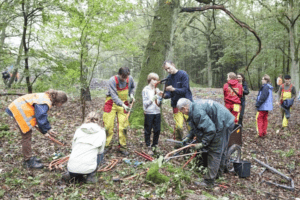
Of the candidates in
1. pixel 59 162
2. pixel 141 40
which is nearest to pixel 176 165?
pixel 59 162

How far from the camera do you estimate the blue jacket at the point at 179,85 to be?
487 centimetres

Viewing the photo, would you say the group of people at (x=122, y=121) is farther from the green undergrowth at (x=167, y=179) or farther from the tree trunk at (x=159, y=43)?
the tree trunk at (x=159, y=43)

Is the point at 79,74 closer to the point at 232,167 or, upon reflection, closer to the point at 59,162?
the point at 59,162

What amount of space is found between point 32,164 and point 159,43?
473cm

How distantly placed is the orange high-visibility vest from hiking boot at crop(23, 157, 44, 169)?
64 centimetres

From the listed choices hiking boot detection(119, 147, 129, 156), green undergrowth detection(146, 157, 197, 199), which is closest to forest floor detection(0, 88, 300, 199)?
green undergrowth detection(146, 157, 197, 199)

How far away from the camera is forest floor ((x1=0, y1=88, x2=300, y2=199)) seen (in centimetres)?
341

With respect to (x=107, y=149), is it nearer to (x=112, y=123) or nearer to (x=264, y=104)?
(x=112, y=123)

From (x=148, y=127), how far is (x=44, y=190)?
2.48 meters

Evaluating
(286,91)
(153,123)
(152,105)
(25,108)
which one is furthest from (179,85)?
(286,91)

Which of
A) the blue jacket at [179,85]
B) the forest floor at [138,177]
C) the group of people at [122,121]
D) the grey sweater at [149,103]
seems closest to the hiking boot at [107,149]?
the group of people at [122,121]

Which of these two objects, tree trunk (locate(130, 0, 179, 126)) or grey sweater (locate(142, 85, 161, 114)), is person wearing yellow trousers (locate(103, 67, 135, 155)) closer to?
grey sweater (locate(142, 85, 161, 114))

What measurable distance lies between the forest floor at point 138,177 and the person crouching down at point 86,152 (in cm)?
19

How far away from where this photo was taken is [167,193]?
11.1 ft
